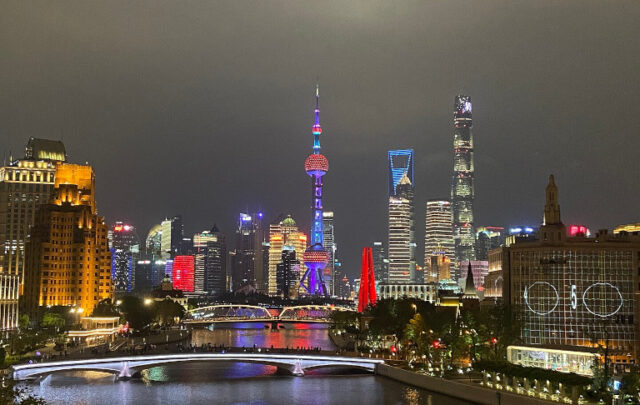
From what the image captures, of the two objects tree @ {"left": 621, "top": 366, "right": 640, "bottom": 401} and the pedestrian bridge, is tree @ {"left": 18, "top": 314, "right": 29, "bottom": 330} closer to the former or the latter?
the pedestrian bridge

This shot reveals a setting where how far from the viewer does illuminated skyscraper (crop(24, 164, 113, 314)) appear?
6713 inches

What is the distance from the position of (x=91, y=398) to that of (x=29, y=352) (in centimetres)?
4008

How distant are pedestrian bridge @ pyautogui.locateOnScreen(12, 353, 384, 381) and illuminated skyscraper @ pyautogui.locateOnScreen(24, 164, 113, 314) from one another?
64.9m

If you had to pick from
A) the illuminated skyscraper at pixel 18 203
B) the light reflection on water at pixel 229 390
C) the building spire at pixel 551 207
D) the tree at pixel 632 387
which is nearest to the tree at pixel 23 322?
the light reflection on water at pixel 229 390

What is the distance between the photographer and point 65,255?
174 metres

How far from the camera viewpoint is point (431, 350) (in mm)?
108938

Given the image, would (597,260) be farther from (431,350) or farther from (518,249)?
(431,350)

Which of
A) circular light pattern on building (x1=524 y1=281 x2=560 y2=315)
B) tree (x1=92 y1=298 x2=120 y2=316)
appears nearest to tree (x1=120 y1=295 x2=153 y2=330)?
tree (x1=92 y1=298 x2=120 y2=316)

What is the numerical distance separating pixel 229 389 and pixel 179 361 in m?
8.95

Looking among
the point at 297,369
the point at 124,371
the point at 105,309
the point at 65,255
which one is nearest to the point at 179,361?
the point at 124,371

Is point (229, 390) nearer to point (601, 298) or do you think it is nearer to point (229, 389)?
point (229, 389)

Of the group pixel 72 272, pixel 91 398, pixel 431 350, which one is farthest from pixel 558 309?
pixel 72 272

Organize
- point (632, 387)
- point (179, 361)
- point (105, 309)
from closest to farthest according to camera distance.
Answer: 1. point (632, 387)
2. point (179, 361)
3. point (105, 309)

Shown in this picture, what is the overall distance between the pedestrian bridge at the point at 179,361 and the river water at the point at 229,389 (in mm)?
1521
